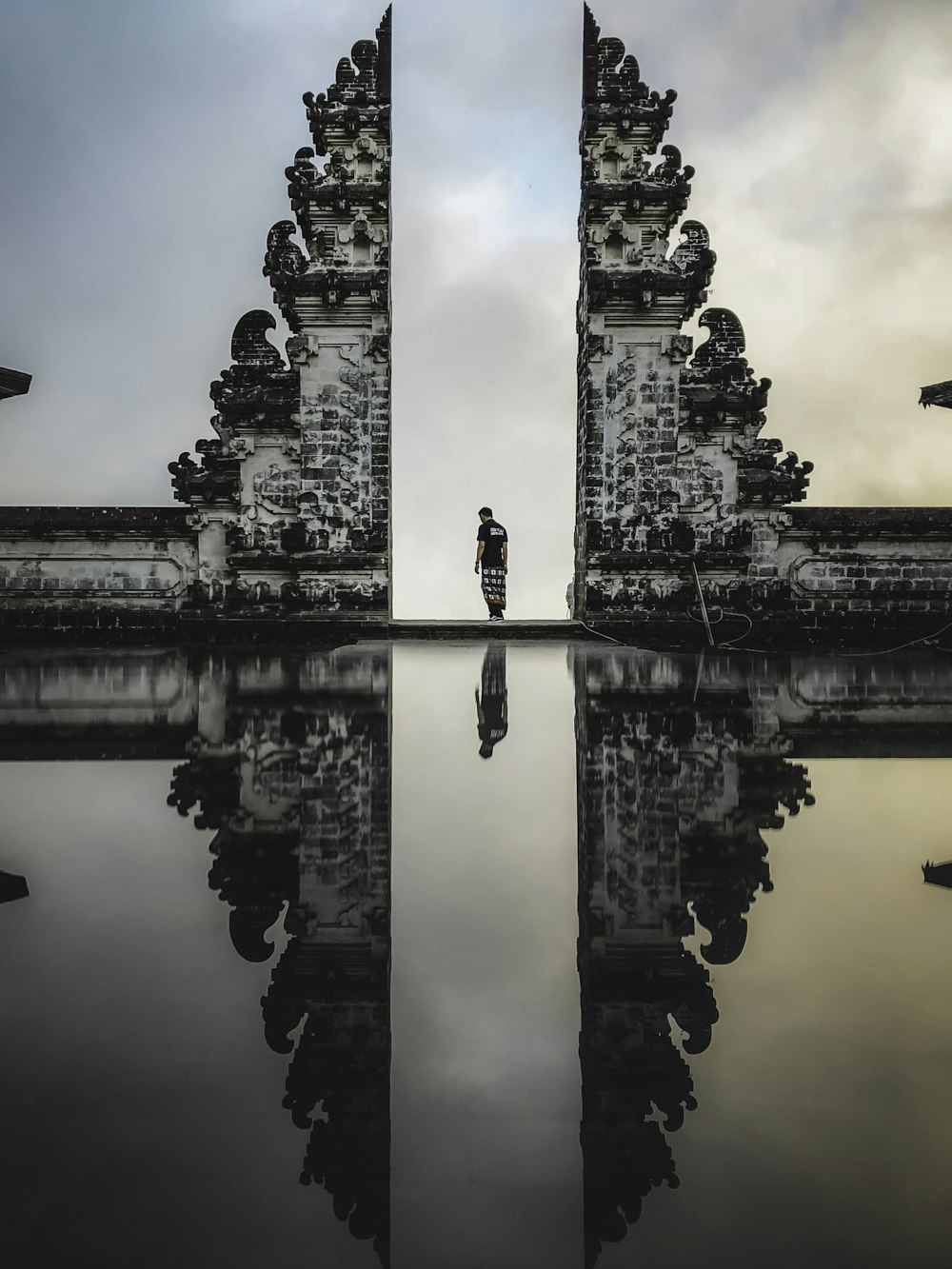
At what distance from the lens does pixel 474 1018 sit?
3.79 feet

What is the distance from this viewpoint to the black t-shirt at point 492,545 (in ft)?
38.8

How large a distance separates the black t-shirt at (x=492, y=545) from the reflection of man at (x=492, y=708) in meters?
5.11

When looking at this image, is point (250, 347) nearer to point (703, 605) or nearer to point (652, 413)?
point (652, 413)

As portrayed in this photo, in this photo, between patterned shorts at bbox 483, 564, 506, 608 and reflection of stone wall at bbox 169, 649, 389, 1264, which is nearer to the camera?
reflection of stone wall at bbox 169, 649, 389, 1264

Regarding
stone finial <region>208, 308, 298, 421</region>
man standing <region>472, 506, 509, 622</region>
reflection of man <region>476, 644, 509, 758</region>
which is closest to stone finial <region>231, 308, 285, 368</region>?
stone finial <region>208, 308, 298, 421</region>

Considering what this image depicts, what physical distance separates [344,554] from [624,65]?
6657mm

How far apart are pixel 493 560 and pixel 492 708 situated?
304 inches

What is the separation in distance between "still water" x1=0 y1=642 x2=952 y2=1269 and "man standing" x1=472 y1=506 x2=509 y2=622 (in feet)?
30.0

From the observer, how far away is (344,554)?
1054cm

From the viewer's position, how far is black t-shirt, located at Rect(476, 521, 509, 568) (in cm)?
1182

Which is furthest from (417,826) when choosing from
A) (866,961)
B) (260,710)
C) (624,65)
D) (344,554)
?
(624,65)

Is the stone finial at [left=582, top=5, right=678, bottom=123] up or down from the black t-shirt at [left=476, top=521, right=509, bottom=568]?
up

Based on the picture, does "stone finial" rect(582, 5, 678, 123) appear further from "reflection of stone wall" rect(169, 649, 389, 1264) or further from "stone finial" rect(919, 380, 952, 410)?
"reflection of stone wall" rect(169, 649, 389, 1264)

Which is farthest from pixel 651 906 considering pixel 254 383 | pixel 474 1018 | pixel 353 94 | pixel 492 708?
pixel 353 94
